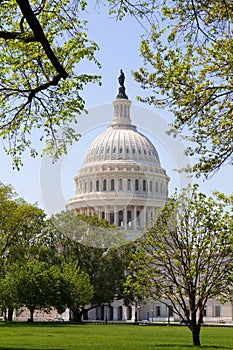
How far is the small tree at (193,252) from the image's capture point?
31.3 m

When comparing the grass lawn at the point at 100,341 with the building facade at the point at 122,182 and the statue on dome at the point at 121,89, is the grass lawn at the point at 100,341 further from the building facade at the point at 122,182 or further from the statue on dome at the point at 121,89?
the statue on dome at the point at 121,89

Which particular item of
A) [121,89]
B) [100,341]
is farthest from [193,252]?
[121,89]

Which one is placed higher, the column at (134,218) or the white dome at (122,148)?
the white dome at (122,148)

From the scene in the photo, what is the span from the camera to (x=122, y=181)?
129 meters

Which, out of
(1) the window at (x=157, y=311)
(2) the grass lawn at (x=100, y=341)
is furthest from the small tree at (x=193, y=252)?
(1) the window at (x=157, y=311)

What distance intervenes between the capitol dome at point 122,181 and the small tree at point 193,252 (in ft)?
285

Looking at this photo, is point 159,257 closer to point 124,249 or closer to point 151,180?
point 124,249

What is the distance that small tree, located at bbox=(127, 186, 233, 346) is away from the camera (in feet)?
103

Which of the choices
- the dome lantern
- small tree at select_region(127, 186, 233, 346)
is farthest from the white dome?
small tree at select_region(127, 186, 233, 346)

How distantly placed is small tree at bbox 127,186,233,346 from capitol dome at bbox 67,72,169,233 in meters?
86.9

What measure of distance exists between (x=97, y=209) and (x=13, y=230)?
2335 inches

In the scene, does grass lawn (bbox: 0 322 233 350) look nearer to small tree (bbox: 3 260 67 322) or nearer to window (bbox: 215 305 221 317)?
small tree (bbox: 3 260 67 322)

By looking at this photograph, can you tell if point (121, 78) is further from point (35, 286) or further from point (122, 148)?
point (35, 286)

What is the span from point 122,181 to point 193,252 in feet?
311
